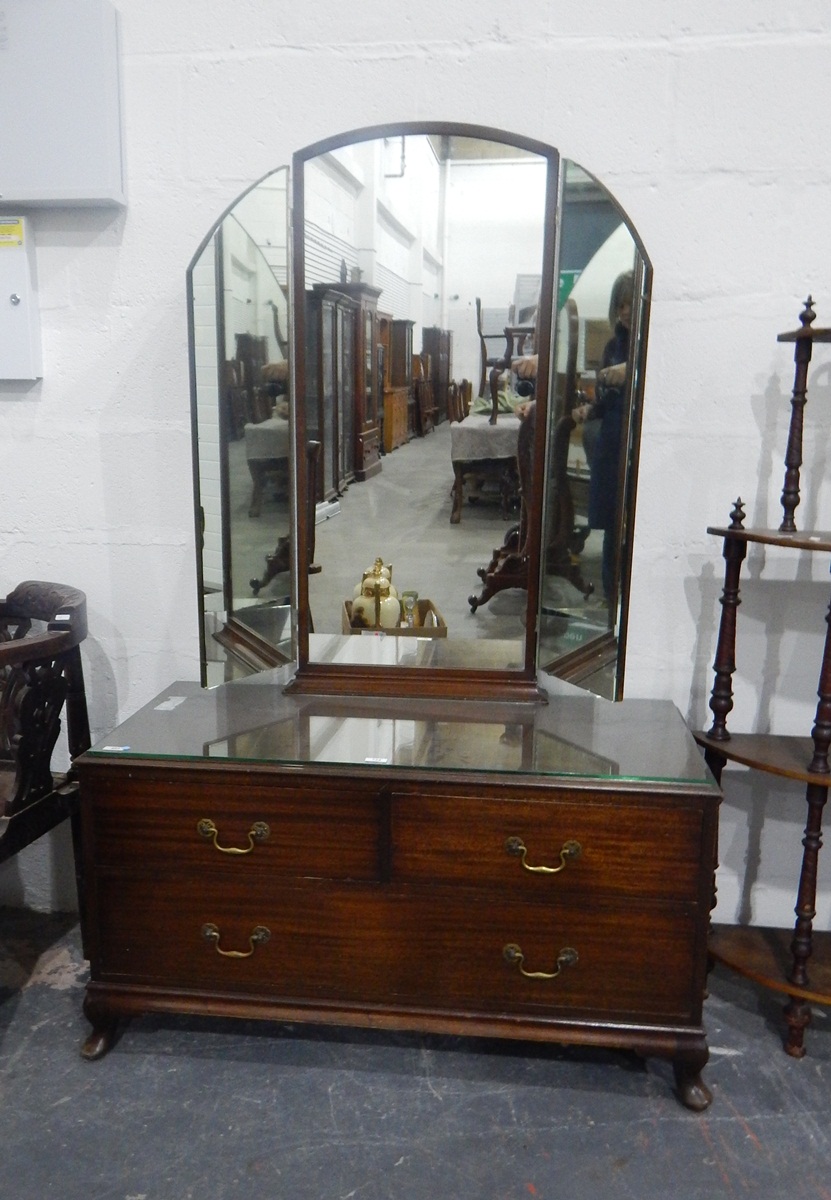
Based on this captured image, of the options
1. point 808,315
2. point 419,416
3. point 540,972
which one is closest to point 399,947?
point 540,972

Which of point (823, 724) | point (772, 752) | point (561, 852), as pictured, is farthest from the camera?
point (772, 752)

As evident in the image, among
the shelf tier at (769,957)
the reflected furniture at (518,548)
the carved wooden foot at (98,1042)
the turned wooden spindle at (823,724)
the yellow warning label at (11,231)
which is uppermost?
the yellow warning label at (11,231)

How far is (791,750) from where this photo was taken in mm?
1745

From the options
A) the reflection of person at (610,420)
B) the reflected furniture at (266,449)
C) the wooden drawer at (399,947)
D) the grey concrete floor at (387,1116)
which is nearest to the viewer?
the grey concrete floor at (387,1116)

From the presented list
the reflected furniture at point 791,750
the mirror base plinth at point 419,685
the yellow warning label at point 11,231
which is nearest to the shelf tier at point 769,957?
the reflected furniture at point 791,750

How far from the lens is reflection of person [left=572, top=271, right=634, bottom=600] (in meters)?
1.63

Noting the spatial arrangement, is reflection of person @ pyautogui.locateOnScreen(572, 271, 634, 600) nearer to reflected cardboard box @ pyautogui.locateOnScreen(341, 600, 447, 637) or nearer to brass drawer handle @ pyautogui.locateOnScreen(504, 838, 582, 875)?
reflected cardboard box @ pyautogui.locateOnScreen(341, 600, 447, 637)

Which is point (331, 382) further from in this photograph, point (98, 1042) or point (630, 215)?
point (98, 1042)

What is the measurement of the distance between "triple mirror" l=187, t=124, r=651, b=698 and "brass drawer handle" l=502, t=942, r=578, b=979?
48 centimetres

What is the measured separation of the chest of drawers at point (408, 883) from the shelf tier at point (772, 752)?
0.12 m

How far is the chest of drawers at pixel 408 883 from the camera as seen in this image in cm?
150

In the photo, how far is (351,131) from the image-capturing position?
161 cm

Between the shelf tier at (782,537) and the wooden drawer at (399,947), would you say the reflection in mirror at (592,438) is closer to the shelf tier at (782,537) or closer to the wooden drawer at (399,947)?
the shelf tier at (782,537)

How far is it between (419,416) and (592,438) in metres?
0.33
